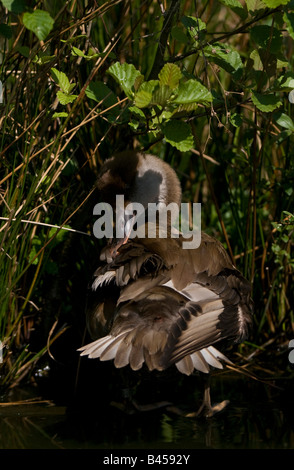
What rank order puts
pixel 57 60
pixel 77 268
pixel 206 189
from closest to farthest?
pixel 57 60
pixel 77 268
pixel 206 189

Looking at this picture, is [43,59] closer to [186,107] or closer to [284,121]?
[186,107]

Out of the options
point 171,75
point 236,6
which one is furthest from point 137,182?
point 236,6

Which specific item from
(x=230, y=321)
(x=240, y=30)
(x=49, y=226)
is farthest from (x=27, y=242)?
(x=240, y=30)

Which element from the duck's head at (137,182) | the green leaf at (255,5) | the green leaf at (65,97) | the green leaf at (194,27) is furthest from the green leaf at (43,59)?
the green leaf at (255,5)

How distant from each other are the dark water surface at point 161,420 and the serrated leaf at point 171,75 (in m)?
1.48

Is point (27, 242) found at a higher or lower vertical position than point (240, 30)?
lower

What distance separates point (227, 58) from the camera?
11.3 feet

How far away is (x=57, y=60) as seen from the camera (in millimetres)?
3631

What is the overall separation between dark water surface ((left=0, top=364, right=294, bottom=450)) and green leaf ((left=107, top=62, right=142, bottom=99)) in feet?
4.80

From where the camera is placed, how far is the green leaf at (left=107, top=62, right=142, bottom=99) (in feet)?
10.7

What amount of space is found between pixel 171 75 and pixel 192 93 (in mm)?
131

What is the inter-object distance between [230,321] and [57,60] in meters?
1.63

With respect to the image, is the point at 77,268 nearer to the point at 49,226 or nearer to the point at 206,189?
the point at 49,226
